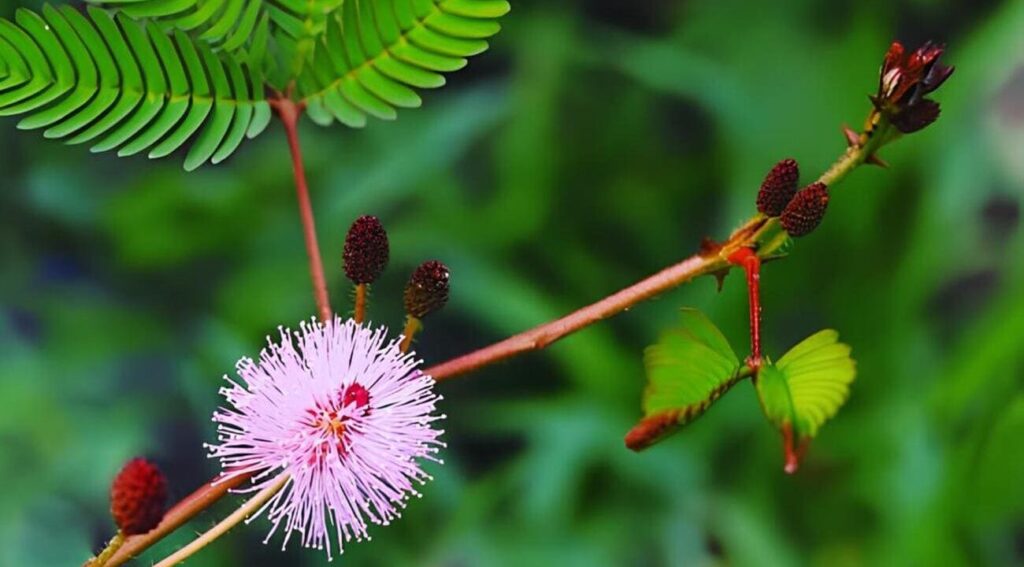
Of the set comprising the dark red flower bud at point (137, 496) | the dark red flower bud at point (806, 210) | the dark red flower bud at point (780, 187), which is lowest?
the dark red flower bud at point (137, 496)

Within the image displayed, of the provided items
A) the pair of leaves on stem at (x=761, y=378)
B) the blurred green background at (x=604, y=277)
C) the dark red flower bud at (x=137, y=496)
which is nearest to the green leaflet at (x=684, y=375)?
the pair of leaves on stem at (x=761, y=378)

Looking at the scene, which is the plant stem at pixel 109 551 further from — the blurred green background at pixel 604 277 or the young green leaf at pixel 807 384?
the blurred green background at pixel 604 277

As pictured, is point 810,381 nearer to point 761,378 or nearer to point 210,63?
point 761,378

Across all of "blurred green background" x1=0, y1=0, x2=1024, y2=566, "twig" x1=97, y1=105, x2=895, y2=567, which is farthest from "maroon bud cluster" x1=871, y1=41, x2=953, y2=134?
"blurred green background" x1=0, y1=0, x2=1024, y2=566

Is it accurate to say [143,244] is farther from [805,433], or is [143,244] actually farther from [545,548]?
[805,433]

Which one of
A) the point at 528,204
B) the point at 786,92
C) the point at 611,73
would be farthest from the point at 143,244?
the point at 786,92

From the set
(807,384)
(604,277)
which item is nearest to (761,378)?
(807,384)

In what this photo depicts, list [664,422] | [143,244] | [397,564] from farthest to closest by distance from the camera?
[143,244], [397,564], [664,422]
